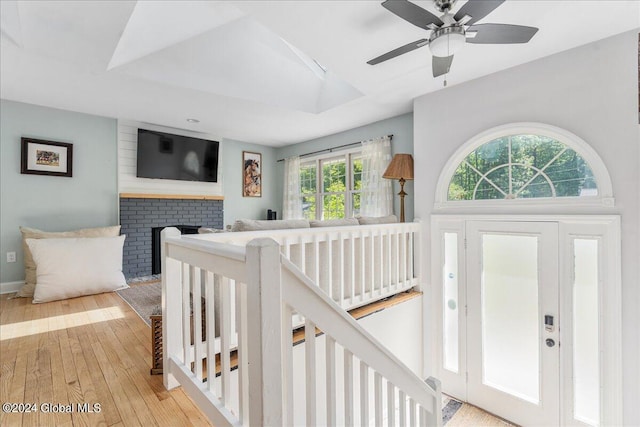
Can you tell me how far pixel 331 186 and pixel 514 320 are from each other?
10.2 ft

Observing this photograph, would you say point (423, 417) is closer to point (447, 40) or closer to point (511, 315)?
point (511, 315)

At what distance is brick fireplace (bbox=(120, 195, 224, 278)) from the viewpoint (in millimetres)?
4031

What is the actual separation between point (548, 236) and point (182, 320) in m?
2.73

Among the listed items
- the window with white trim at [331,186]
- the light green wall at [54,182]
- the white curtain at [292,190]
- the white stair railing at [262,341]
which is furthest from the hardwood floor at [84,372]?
the white curtain at [292,190]

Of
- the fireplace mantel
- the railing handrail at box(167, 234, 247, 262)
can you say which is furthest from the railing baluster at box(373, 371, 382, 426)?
the fireplace mantel

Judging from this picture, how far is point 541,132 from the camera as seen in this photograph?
2451 mm

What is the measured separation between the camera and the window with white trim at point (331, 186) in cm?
460

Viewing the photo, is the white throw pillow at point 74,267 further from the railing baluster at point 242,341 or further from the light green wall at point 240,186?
the railing baluster at point 242,341

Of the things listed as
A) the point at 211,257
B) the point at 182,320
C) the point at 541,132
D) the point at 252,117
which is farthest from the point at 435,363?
the point at 252,117

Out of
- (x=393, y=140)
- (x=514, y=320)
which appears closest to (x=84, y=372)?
(x=514, y=320)

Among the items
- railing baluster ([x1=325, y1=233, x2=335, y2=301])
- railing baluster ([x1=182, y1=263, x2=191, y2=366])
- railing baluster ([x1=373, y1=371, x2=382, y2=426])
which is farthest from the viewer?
railing baluster ([x1=325, y1=233, x2=335, y2=301])

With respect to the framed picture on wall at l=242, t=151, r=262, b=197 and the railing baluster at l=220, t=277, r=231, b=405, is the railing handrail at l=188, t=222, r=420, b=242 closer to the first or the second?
the railing baluster at l=220, t=277, r=231, b=405

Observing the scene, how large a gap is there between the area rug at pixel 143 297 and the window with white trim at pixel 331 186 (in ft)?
8.72

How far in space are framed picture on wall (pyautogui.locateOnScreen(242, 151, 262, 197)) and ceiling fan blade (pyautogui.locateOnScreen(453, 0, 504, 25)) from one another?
4.31m
